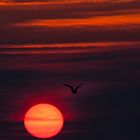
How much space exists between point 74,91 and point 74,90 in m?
1.06

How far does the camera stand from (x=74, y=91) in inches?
3278

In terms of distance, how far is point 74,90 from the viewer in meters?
84.3
